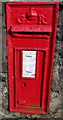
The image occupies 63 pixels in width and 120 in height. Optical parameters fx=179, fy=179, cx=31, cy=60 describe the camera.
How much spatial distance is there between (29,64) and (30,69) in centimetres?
6

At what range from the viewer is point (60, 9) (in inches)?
72.2

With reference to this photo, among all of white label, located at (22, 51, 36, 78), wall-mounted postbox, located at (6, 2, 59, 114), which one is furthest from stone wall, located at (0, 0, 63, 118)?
white label, located at (22, 51, 36, 78)

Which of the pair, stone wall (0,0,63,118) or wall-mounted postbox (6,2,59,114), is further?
stone wall (0,0,63,118)

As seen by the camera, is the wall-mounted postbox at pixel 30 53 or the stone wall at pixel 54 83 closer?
the wall-mounted postbox at pixel 30 53

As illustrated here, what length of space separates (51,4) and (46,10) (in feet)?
0.25

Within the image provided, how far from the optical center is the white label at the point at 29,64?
1931 mm

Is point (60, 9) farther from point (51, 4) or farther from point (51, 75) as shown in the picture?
point (51, 75)

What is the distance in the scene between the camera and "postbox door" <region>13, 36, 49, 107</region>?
191 centimetres

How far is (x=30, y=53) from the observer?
1.93m

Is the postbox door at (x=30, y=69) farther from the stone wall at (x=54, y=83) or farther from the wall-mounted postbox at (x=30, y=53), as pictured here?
the stone wall at (x=54, y=83)

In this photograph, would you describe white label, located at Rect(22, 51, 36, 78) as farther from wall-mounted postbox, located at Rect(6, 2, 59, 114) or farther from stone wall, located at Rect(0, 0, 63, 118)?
stone wall, located at Rect(0, 0, 63, 118)

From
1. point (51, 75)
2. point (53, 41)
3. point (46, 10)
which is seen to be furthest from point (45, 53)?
point (46, 10)

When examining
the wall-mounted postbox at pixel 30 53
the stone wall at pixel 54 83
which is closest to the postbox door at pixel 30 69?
the wall-mounted postbox at pixel 30 53

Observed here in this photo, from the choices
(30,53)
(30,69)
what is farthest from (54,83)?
(30,53)
